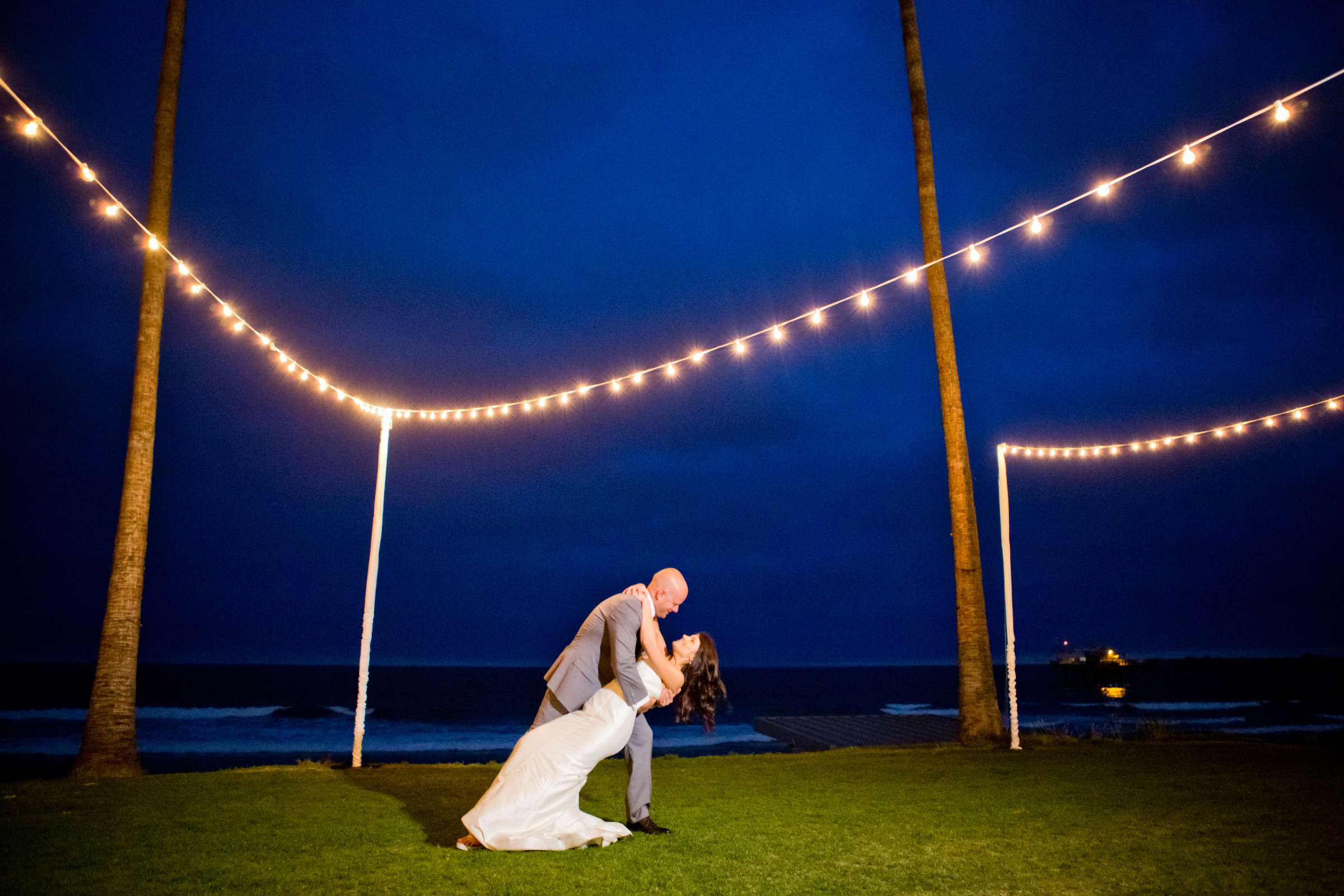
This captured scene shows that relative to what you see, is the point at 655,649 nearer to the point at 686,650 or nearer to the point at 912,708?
the point at 686,650

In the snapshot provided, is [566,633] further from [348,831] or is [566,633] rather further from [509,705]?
[348,831]

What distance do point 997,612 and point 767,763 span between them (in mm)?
37552

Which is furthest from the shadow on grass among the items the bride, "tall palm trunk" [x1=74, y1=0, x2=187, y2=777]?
"tall palm trunk" [x1=74, y1=0, x2=187, y2=777]

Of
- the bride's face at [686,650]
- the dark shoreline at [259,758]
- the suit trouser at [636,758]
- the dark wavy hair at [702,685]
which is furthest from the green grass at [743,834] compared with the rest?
the dark shoreline at [259,758]

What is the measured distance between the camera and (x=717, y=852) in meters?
4.14

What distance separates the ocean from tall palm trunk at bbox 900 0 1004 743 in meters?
5.68

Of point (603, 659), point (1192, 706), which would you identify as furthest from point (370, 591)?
point (1192, 706)

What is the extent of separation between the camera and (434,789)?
6.28m

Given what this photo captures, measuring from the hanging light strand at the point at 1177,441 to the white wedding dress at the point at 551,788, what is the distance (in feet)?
21.0

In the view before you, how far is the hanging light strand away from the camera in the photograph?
8.86 m

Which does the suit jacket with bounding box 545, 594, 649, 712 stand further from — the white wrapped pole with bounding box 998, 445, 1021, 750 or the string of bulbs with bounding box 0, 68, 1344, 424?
the white wrapped pole with bounding box 998, 445, 1021, 750

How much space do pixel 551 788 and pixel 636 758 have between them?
0.59 meters

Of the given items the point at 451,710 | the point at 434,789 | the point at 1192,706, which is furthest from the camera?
the point at 451,710

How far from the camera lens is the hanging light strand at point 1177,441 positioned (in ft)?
29.1
